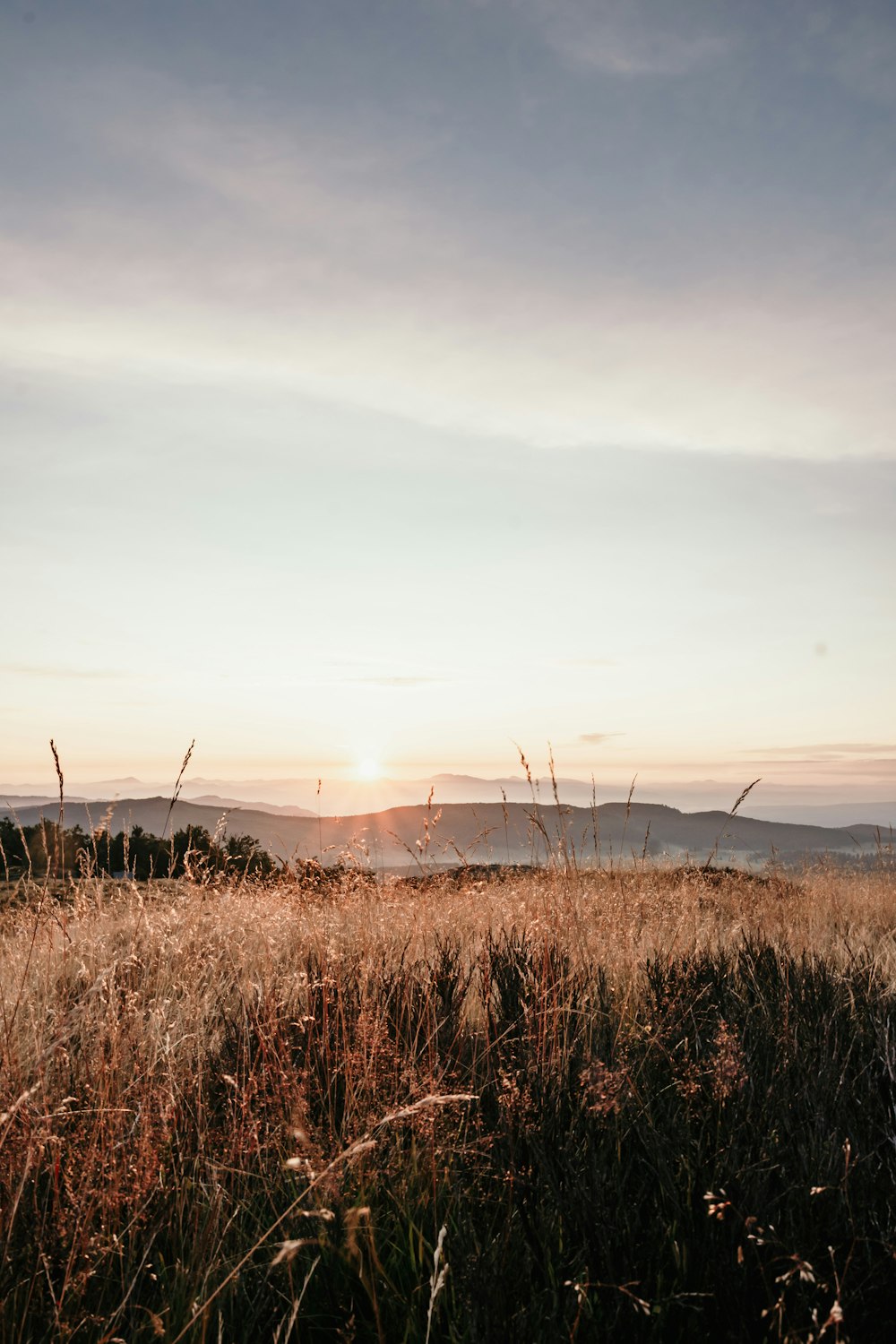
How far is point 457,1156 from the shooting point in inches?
109

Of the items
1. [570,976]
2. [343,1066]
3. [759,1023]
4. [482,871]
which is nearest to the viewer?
[343,1066]

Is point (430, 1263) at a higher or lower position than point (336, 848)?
lower

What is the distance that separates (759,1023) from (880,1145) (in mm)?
1192

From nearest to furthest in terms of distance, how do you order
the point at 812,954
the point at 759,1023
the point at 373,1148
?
the point at 373,1148
the point at 759,1023
the point at 812,954

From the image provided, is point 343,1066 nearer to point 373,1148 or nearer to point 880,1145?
point 373,1148

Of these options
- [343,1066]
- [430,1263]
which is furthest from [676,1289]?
[343,1066]

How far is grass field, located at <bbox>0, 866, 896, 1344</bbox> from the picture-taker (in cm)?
182

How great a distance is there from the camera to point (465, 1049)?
3803 millimetres

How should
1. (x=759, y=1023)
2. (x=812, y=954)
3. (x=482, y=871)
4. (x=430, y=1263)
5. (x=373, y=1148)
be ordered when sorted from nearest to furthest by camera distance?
1. (x=430, y=1263)
2. (x=373, y=1148)
3. (x=759, y=1023)
4. (x=812, y=954)
5. (x=482, y=871)

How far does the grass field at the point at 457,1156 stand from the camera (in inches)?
71.5

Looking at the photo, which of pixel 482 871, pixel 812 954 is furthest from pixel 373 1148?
pixel 482 871

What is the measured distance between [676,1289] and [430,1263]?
63 cm

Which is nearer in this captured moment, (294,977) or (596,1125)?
(596,1125)

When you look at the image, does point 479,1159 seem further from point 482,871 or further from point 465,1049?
point 482,871
